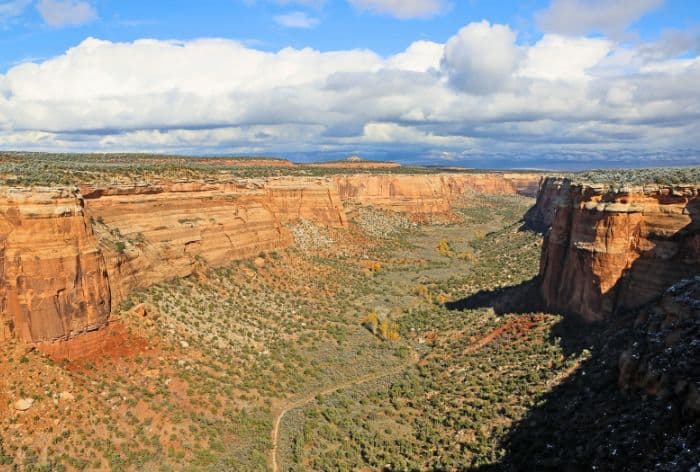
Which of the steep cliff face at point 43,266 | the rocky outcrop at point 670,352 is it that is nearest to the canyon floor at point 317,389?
the rocky outcrop at point 670,352

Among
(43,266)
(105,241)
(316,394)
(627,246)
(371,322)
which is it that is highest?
(627,246)

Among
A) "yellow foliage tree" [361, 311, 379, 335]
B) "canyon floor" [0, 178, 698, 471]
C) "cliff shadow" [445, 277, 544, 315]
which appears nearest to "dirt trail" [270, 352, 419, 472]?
"canyon floor" [0, 178, 698, 471]

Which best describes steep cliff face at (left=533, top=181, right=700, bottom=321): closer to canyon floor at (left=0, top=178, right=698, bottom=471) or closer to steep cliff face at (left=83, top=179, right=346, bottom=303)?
canyon floor at (left=0, top=178, right=698, bottom=471)

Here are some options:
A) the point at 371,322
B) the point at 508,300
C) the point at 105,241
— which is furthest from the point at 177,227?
the point at 508,300

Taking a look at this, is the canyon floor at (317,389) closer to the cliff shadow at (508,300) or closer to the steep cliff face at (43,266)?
the cliff shadow at (508,300)

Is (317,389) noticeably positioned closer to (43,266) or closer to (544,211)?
(43,266)

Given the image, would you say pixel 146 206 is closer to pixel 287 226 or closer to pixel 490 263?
pixel 287 226
